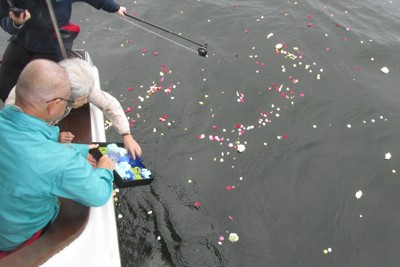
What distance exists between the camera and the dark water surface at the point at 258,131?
4.13m

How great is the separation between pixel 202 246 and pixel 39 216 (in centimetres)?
217

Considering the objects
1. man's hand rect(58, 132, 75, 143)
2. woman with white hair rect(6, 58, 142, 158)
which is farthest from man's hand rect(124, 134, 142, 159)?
man's hand rect(58, 132, 75, 143)

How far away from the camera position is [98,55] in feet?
21.2

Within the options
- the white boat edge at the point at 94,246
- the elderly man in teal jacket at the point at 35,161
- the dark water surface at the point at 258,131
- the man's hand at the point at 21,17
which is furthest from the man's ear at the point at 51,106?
the dark water surface at the point at 258,131

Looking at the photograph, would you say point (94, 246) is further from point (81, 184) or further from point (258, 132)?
point (258, 132)

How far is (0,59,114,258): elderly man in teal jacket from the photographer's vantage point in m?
1.93

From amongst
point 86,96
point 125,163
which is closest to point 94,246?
point 125,163

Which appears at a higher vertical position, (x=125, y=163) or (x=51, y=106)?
(x=51, y=106)

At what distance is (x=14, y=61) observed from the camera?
11.8 feet

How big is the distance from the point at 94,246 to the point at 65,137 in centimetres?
100

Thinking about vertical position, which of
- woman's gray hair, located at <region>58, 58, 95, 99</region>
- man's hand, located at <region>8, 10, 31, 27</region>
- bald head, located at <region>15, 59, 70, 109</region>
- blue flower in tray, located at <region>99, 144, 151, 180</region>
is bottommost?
blue flower in tray, located at <region>99, 144, 151, 180</region>

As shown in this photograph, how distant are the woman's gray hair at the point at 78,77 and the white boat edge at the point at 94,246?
91 cm

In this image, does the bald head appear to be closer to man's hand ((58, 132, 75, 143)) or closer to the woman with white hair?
the woman with white hair

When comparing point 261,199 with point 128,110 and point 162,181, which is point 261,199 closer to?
point 162,181
